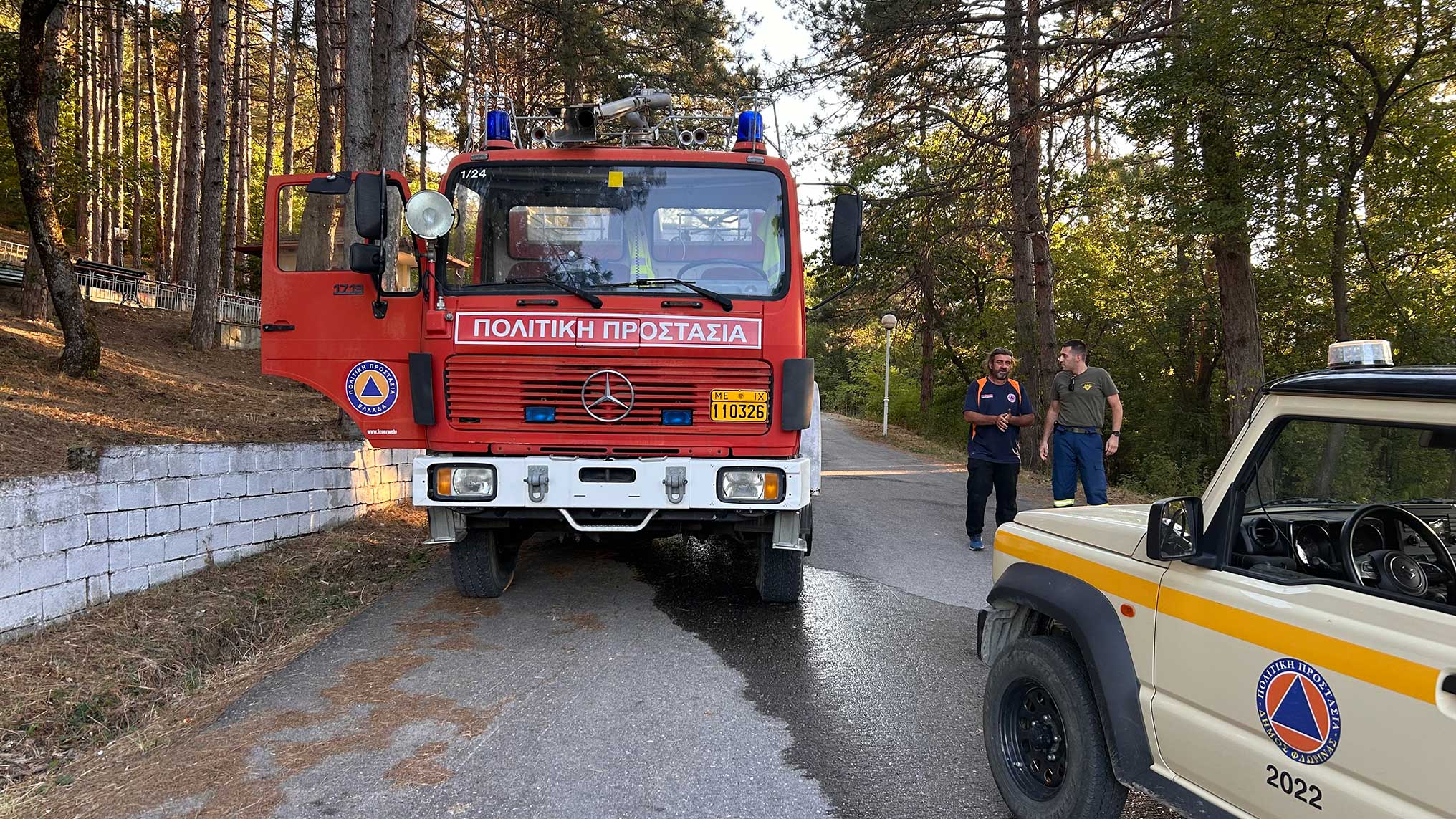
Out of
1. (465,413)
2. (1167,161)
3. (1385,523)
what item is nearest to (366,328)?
(465,413)

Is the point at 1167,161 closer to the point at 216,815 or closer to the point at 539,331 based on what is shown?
the point at 539,331

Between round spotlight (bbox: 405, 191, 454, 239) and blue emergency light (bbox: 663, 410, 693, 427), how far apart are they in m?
1.64

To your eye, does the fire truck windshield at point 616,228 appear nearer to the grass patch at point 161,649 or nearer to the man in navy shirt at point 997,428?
the grass patch at point 161,649

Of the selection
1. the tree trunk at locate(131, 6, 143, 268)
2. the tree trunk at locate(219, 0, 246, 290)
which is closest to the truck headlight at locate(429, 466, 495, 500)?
the tree trunk at locate(219, 0, 246, 290)

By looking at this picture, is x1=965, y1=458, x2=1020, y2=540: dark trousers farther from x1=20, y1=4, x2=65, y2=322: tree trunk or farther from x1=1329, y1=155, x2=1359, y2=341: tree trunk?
x1=20, y1=4, x2=65, y2=322: tree trunk

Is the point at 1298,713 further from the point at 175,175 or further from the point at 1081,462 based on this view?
the point at 175,175

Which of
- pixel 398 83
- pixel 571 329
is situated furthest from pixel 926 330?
pixel 571 329

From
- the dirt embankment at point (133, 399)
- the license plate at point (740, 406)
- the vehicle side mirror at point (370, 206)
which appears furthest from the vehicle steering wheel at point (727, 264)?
the dirt embankment at point (133, 399)

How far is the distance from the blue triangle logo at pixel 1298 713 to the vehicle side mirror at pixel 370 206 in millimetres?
4834

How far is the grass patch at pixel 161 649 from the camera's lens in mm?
3896

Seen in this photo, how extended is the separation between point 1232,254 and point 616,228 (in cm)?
920

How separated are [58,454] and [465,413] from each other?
3.60 m

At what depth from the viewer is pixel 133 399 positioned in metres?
10.1

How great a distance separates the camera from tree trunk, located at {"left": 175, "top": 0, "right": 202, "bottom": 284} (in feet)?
61.0
